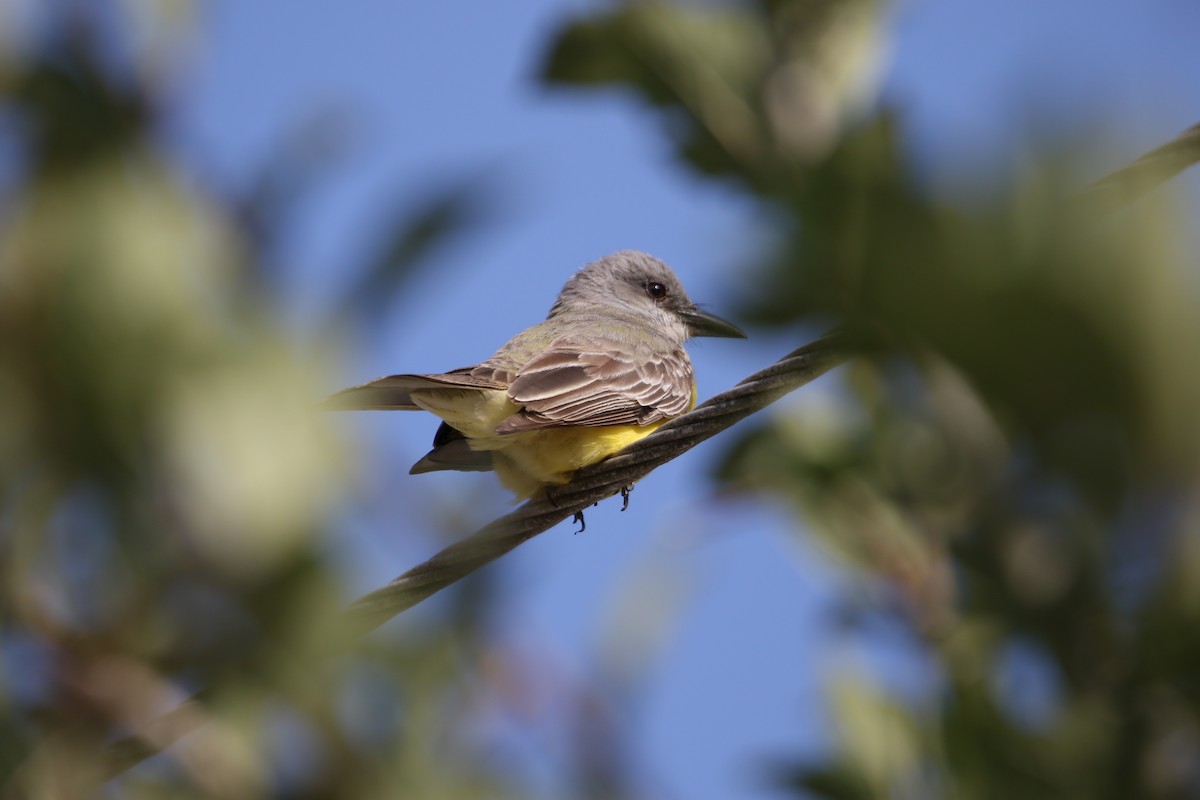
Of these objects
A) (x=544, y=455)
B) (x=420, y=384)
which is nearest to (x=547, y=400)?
(x=544, y=455)

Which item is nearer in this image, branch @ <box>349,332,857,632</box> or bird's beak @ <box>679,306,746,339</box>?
branch @ <box>349,332,857,632</box>

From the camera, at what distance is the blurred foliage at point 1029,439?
1306 mm

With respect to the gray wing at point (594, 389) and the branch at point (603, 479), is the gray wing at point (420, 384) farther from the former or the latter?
the branch at point (603, 479)

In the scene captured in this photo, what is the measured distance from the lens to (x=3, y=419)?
6.12 ft

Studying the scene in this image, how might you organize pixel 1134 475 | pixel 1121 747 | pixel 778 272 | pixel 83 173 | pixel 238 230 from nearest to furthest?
pixel 1134 475
pixel 778 272
pixel 1121 747
pixel 83 173
pixel 238 230

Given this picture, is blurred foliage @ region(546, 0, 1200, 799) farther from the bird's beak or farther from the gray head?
the gray head

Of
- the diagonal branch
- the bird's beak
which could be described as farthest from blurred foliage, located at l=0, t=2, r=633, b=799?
the bird's beak

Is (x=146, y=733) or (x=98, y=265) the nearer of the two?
(x=98, y=265)

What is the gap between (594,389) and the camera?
4.92 meters

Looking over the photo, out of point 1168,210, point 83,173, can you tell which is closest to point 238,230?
point 83,173

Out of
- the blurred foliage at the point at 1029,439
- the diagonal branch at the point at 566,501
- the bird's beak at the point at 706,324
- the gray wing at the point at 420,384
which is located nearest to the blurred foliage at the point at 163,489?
the diagonal branch at the point at 566,501

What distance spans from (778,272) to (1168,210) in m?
0.47

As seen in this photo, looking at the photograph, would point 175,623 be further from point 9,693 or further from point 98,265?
point 98,265

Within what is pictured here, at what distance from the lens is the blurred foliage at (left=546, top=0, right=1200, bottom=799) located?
1306 millimetres
